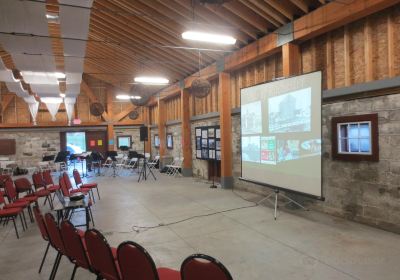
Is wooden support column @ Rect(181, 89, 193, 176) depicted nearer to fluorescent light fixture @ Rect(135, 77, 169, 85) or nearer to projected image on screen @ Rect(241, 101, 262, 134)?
fluorescent light fixture @ Rect(135, 77, 169, 85)

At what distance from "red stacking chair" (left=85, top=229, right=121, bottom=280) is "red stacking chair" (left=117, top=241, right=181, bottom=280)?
16 cm

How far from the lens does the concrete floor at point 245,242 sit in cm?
316

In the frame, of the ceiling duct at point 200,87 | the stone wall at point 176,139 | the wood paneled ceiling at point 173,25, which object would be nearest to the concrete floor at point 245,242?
the ceiling duct at point 200,87

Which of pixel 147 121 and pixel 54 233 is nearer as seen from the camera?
pixel 54 233

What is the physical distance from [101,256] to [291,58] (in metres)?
4.90

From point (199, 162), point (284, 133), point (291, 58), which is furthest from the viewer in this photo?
point (199, 162)

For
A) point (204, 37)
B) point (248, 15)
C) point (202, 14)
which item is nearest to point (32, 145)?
point (202, 14)

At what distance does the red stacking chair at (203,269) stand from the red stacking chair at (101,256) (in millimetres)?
736

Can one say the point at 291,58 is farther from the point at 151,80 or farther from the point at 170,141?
the point at 170,141

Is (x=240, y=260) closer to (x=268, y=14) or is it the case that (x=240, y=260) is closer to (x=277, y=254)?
(x=277, y=254)

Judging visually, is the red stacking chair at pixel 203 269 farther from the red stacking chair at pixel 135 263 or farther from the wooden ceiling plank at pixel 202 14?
the wooden ceiling plank at pixel 202 14

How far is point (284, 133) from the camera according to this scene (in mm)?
4789

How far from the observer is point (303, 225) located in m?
4.59

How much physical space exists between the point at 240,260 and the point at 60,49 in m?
11.8
